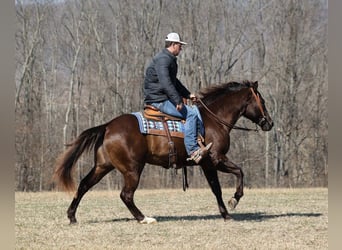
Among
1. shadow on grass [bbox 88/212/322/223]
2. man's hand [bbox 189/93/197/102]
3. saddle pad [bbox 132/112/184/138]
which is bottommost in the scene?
shadow on grass [bbox 88/212/322/223]

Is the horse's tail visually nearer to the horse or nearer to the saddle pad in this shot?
the horse

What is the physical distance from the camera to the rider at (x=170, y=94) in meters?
8.13

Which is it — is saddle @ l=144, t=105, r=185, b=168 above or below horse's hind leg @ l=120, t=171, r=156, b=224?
above

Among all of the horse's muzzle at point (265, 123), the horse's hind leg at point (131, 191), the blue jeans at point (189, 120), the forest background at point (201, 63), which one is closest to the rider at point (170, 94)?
the blue jeans at point (189, 120)

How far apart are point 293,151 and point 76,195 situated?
1964 cm

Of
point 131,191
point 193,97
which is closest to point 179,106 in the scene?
point 193,97

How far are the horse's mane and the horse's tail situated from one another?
1.72m

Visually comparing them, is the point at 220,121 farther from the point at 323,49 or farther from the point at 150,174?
the point at 323,49

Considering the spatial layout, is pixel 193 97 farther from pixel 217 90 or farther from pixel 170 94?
pixel 170 94

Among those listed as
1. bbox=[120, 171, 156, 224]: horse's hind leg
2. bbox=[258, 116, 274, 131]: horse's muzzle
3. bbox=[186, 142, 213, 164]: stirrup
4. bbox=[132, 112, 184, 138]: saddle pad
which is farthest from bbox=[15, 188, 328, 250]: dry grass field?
bbox=[258, 116, 274, 131]: horse's muzzle

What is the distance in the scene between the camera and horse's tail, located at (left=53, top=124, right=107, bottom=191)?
326 inches

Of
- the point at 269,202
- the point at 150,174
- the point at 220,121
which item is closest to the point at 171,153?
the point at 220,121

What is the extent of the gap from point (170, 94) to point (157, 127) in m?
0.55
